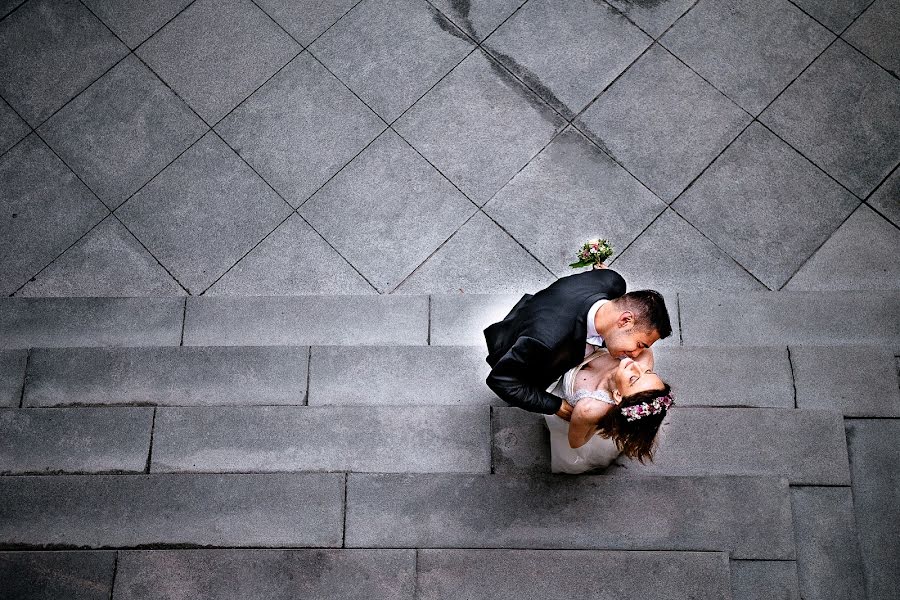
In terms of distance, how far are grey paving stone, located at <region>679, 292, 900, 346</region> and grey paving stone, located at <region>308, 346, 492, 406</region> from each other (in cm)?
164

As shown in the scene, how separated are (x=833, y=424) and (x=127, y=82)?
650cm

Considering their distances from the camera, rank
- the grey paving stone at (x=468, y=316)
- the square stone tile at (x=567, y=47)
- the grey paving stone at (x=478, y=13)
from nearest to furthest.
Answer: the grey paving stone at (x=468, y=316) → the square stone tile at (x=567, y=47) → the grey paving stone at (x=478, y=13)

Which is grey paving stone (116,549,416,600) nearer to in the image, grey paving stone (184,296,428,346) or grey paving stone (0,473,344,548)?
grey paving stone (0,473,344,548)

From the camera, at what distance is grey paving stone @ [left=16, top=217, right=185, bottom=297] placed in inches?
243

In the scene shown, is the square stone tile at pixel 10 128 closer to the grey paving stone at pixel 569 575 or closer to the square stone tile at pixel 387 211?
the square stone tile at pixel 387 211

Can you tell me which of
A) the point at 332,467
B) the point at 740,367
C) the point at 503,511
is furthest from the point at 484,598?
the point at 740,367

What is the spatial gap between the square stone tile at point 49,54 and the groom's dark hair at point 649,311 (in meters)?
5.62

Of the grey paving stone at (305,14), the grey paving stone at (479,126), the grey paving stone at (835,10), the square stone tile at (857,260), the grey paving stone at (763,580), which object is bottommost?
the grey paving stone at (763,580)

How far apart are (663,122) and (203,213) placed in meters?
4.09

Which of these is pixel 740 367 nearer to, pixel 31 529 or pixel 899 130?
pixel 899 130

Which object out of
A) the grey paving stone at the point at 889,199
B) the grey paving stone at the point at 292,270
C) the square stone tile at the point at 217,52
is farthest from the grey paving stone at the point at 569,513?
the square stone tile at the point at 217,52

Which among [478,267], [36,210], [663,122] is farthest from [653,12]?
[36,210]

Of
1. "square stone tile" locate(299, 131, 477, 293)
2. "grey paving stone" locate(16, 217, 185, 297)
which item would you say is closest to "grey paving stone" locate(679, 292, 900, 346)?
"square stone tile" locate(299, 131, 477, 293)

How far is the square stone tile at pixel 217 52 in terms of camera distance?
6767mm
